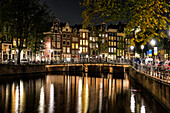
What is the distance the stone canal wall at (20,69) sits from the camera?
4831cm

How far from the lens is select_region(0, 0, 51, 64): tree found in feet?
167

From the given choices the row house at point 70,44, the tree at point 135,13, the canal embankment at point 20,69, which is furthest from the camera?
the row house at point 70,44

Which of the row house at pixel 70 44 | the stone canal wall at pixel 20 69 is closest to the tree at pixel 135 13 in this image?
the stone canal wall at pixel 20 69

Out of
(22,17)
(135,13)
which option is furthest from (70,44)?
(135,13)

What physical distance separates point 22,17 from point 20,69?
12.1 meters

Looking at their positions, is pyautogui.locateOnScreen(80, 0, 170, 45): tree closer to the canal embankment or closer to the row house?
the canal embankment

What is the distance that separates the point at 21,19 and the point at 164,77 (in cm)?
4211

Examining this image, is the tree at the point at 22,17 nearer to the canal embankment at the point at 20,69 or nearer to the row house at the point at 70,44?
the canal embankment at the point at 20,69

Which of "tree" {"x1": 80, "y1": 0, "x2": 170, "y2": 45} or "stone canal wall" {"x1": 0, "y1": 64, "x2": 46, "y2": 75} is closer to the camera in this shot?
"tree" {"x1": 80, "y1": 0, "x2": 170, "y2": 45}

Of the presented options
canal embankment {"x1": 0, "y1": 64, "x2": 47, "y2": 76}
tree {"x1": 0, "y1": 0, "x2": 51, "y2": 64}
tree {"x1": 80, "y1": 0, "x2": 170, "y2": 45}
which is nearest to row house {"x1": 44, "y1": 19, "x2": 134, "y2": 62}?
canal embankment {"x1": 0, "y1": 64, "x2": 47, "y2": 76}

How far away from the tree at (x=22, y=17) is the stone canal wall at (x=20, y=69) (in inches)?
76.1

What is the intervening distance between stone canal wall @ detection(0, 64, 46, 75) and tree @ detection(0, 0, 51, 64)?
193 centimetres

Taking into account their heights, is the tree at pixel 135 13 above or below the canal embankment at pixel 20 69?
above

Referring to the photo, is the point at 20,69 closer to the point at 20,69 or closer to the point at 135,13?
the point at 20,69
